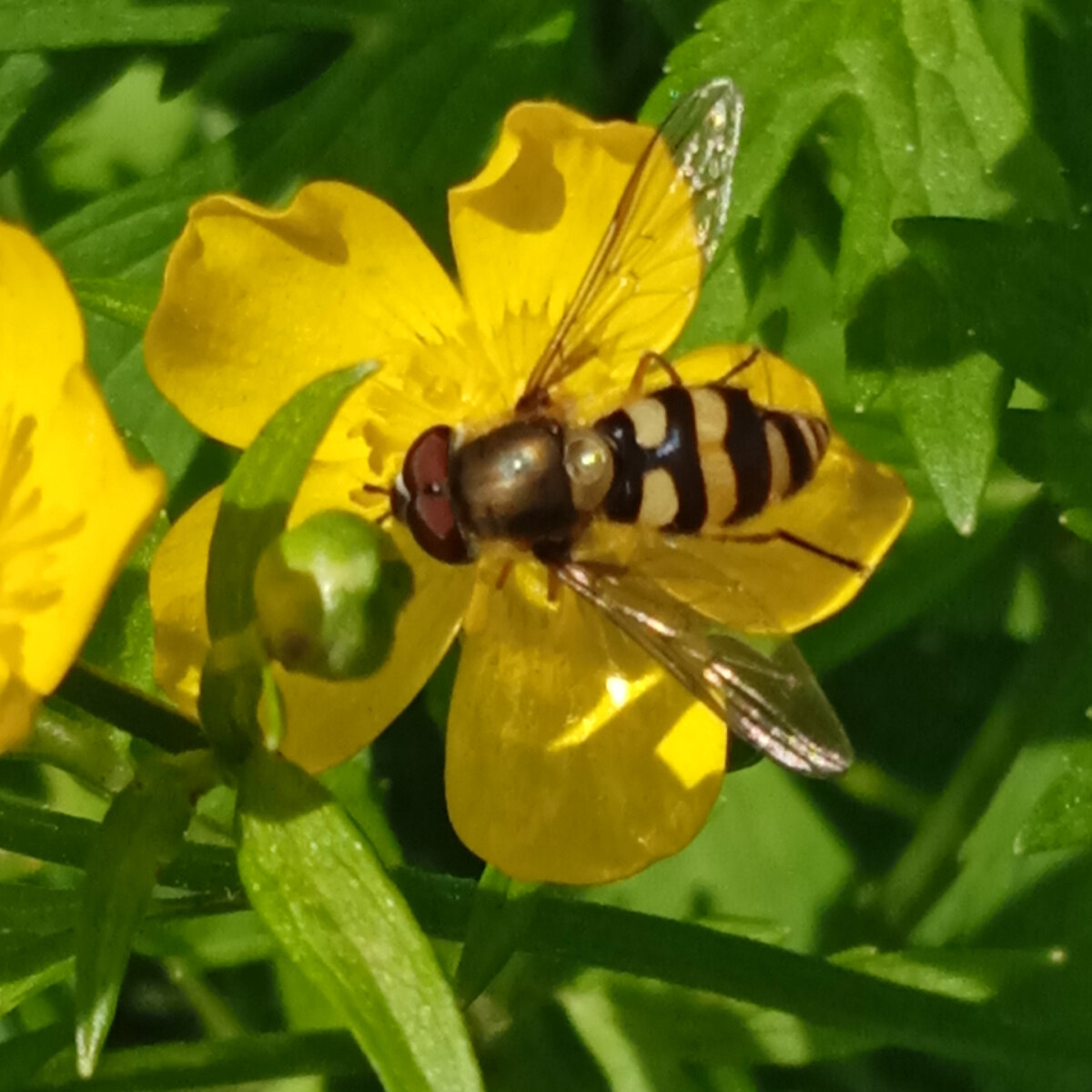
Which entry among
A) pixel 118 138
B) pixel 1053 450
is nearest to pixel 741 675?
pixel 1053 450

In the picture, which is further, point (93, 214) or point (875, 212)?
point (93, 214)

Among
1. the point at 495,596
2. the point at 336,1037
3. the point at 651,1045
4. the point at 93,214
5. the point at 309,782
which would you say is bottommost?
the point at 651,1045

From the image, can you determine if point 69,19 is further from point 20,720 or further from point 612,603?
point 20,720

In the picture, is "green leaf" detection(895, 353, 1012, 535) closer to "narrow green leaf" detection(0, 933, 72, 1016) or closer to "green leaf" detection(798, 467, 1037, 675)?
"green leaf" detection(798, 467, 1037, 675)

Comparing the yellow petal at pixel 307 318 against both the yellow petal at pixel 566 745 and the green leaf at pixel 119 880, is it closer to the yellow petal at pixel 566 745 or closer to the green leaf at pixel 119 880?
the yellow petal at pixel 566 745

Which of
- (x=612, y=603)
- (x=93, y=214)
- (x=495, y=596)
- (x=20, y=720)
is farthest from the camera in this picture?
(x=93, y=214)

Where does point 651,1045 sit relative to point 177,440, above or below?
below

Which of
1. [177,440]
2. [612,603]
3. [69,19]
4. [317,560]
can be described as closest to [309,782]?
[317,560]
